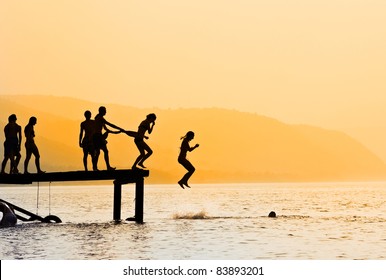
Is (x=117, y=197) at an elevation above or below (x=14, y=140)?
below

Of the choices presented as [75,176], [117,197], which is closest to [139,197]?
[117,197]

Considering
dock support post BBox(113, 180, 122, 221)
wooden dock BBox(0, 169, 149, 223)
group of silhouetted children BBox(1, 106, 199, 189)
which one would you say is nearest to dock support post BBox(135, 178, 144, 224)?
wooden dock BBox(0, 169, 149, 223)

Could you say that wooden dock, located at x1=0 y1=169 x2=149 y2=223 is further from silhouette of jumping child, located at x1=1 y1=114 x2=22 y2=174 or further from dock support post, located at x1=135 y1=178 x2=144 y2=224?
silhouette of jumping child, located at x1=1 y1=114 x2=22 y2=174

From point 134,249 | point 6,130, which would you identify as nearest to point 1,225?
point 6,130

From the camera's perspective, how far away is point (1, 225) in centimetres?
2828

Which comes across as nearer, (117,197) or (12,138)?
(12,138)

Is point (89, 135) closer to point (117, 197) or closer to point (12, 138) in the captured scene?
point (12, 138)

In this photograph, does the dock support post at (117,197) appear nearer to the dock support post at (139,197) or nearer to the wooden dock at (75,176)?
the dock support post at (139,197)

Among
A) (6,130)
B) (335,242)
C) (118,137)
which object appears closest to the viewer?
(6,130)

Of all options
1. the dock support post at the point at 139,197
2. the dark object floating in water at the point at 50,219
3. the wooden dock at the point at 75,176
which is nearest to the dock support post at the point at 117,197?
the dock support post at the point at 139,197

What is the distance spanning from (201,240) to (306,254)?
296 cm
